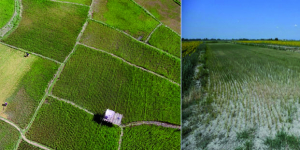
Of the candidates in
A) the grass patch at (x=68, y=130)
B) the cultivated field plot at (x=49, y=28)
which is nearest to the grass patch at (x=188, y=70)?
the grass patch at (x=68, y=130)

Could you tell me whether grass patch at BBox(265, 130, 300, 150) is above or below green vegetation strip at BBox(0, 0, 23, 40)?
below

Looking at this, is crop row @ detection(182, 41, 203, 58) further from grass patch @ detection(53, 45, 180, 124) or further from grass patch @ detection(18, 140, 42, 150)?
grass patch @ detection(18, 140, 42, 150)

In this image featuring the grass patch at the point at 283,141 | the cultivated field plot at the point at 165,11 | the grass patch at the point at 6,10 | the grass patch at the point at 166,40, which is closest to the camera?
the grass patch at the point at 283,141

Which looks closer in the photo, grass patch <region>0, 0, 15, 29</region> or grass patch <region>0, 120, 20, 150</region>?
grass patch <region>0, 120, 20, 150</region>

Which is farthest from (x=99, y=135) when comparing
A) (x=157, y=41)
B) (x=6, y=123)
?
(x=157, y=41)

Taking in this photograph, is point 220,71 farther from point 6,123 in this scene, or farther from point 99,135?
point 6,123

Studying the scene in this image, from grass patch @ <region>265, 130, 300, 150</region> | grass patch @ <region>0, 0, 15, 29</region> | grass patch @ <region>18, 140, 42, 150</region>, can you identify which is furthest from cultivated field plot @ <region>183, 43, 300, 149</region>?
grass patch @ <region>0, 0, 15, 29</region>

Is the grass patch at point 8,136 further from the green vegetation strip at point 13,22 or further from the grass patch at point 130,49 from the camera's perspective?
the grass patch at point 130,49
